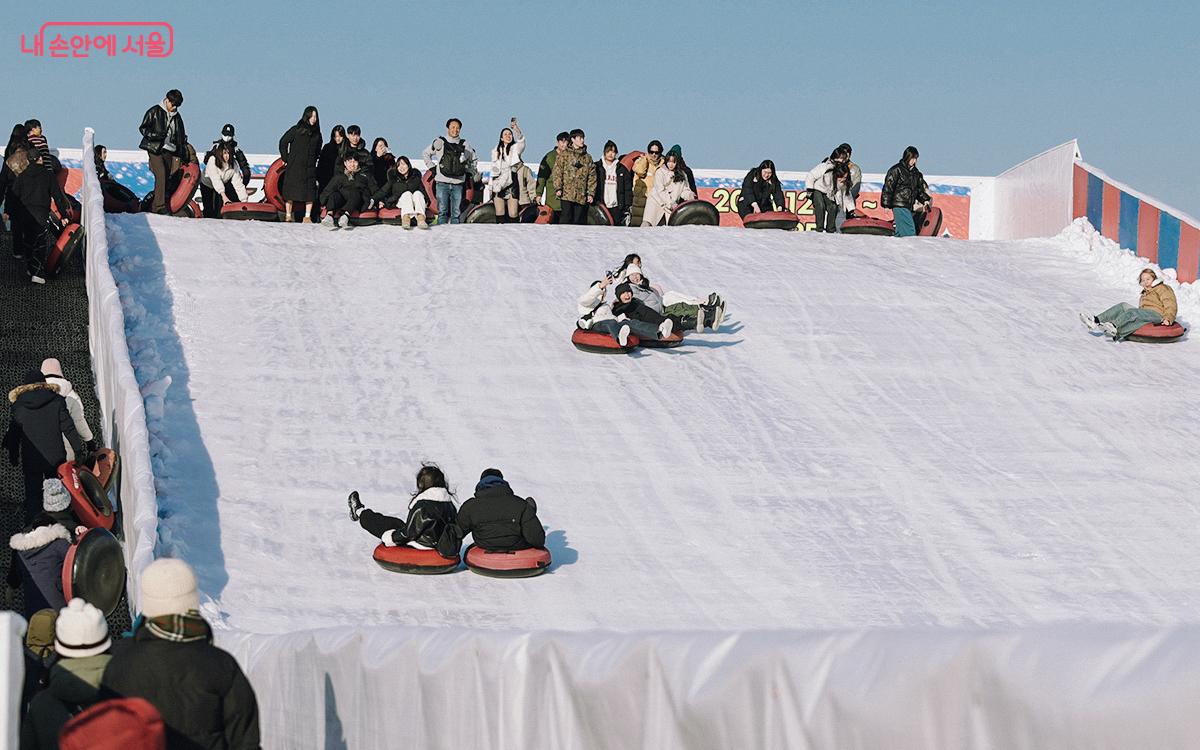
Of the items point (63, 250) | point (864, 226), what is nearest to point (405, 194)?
point (63, 250)

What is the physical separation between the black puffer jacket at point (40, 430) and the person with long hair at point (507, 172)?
380 inches

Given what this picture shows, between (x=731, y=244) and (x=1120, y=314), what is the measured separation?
4094 mm

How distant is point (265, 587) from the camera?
946 cm

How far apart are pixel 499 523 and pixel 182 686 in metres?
5.44

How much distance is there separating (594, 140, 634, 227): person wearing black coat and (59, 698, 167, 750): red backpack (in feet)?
51.9

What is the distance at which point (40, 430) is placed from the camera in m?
9.62

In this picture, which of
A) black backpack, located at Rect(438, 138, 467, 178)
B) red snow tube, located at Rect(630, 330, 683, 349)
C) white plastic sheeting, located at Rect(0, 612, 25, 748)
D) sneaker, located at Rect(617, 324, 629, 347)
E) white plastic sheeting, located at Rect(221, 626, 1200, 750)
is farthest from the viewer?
black backpack, located at Rect(438, 138, 467, 178)

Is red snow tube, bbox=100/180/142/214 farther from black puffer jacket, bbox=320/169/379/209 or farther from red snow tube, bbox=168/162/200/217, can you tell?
black puffer jacket, bbox=320/169/379/209

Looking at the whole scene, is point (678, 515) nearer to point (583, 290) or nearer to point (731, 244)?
point (583, 290)

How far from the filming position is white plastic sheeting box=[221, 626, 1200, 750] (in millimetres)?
2752

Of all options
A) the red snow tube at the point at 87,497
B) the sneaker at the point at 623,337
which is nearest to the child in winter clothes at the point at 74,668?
the red snow tube at the point at 87,497

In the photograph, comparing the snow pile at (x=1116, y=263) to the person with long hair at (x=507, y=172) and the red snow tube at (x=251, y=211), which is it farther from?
the red snow tube at (x=251, y=211)

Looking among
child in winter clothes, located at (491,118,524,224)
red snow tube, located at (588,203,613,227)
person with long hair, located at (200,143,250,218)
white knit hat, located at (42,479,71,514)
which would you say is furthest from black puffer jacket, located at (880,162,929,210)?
white knit hat, located at (42,479,71,514)

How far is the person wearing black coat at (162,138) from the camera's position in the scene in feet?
57.1
